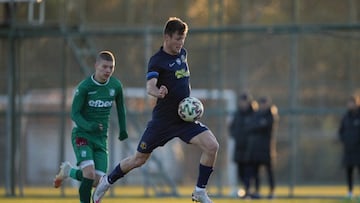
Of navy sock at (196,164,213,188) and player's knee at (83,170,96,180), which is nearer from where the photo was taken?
navy sock at (196,164,213,188)

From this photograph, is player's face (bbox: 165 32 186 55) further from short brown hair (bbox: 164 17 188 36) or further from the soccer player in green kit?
the soccer player in green kit

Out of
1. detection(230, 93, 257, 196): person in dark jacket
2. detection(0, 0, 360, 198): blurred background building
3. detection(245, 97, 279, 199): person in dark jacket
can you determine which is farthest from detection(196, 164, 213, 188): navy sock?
detection(0, 0, 360, 198): blurred background building

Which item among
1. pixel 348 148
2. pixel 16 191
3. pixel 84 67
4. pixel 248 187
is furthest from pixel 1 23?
pixel 348 148

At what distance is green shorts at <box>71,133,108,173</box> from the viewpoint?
12.0m

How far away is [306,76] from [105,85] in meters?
12.7

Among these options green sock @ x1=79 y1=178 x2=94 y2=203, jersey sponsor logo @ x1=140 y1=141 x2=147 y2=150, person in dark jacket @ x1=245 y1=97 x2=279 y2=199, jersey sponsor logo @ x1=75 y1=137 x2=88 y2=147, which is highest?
jersey sponsor logo @ x1=140 y1=141 x2=147 y2=150

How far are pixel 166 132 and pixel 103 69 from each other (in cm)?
117

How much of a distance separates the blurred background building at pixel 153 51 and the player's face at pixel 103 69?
7.35 meters

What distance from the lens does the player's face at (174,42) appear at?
37.0 ft

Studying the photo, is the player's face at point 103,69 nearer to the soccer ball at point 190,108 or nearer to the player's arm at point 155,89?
the player's arm at point 155,89

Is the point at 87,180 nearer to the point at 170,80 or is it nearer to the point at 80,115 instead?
the point at 80,115

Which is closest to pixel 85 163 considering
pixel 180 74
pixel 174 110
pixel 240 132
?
pixel 174 110

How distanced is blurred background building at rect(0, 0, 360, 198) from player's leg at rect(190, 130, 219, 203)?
26.5 ft

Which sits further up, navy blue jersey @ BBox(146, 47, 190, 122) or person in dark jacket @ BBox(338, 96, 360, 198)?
navy blue jersey @ BBox(146, 47, 190, 122)
